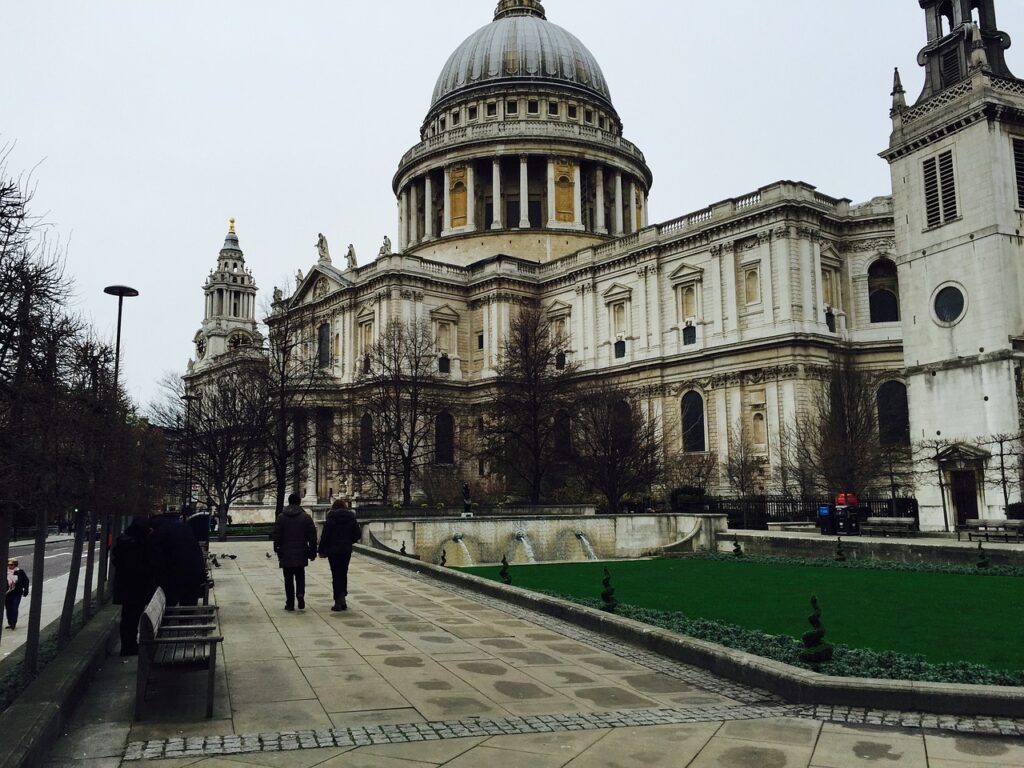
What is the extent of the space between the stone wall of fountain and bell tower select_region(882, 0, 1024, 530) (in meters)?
9.81

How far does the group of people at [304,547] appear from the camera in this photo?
14867mm

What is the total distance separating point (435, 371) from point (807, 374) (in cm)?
2772

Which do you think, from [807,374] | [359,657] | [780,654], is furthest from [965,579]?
[807,374]

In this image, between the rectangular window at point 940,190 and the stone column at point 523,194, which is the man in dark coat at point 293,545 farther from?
the stone column at point 523,194

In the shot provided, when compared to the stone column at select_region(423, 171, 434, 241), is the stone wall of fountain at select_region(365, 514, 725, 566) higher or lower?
lower

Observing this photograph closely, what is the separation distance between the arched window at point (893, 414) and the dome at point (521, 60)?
147ft

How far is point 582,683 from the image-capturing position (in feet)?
31.5

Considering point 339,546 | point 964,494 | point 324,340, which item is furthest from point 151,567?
point 324,340

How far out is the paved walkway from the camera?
697 cm

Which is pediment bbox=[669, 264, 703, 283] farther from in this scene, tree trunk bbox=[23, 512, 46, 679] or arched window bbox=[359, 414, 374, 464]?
tree trunk bbox=[23, 512, 46, 679]

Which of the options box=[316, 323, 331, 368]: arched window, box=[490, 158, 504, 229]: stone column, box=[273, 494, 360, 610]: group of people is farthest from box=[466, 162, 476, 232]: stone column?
box=[273, 494, 360, 610]: group of people

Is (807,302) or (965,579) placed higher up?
(807,302)

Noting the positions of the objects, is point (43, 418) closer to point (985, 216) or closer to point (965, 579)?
point (965, 579)

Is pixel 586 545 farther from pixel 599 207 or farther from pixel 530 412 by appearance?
pixel 599 207
